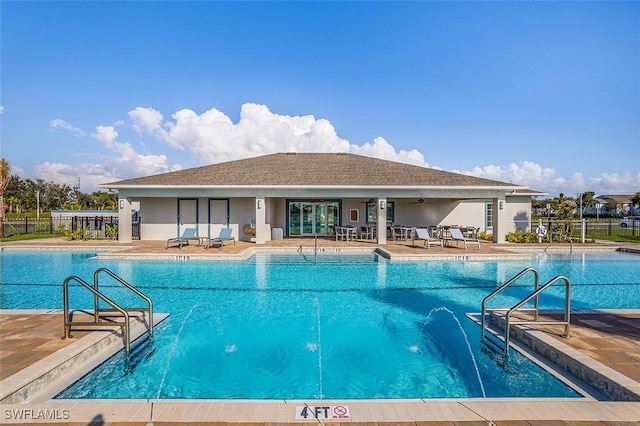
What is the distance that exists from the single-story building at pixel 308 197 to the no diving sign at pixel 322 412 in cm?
1414

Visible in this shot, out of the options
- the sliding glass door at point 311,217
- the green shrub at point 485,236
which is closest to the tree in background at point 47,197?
the sliding glass door at point 311,217

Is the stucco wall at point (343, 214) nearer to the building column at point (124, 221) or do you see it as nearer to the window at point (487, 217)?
the window at point (487, 217)

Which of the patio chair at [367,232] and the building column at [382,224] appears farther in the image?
the patio chair at [367,232]

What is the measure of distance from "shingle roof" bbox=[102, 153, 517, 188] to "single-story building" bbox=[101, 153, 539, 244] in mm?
56

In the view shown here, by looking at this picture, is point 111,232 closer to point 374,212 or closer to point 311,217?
point 311,217

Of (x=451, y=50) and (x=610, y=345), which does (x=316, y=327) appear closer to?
(x=610, y=345)

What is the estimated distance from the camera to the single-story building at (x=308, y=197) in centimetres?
1744

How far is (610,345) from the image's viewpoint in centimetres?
471

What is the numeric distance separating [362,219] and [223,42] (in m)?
13.1

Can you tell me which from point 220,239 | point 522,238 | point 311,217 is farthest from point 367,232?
point 522,238

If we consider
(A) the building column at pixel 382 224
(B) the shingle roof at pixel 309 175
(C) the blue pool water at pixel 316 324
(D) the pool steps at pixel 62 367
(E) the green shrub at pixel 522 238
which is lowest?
(C) the blue pool water at pixel 316 324

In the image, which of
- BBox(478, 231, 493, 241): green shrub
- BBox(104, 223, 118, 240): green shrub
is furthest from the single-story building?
BBox(104, 223, 118, 240): green shrub

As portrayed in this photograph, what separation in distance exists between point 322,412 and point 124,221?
18.1 metres

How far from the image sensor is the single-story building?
17.4 meters
